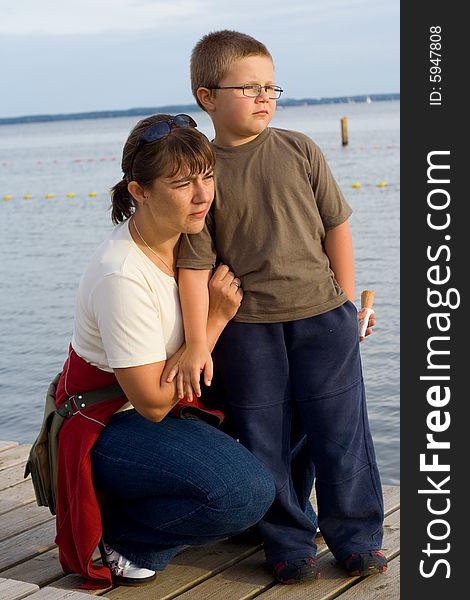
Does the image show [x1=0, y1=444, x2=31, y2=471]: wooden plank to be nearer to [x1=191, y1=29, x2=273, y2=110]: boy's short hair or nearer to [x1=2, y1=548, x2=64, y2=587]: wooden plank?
[x1=2, y1=548, x2=64, y2=587]: wooden plank

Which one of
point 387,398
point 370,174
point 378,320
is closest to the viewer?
point 387,398

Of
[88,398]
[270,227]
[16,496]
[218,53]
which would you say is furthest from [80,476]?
[218,53]

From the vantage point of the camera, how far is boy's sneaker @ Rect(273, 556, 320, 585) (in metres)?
2.90

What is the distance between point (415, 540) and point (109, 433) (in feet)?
2.87

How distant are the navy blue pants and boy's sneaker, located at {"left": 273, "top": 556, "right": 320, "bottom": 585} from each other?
2cm

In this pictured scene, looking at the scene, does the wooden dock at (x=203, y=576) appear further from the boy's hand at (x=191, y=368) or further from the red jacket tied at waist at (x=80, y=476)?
the boy's hand at (x=191, y=368)

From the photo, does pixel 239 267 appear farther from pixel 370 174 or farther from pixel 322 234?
pixel 370 174

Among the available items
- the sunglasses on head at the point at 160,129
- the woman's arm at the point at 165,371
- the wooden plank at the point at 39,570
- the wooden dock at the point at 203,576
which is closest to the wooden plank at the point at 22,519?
the wooden dock at the point at 203,576

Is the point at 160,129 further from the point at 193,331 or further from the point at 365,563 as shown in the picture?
the point at 365,563

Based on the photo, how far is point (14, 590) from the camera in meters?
2.65

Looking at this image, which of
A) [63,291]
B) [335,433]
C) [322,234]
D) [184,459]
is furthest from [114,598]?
[63,291]

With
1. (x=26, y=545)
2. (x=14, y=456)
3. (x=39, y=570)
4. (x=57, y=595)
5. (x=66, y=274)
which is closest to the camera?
(x=57, y=595)

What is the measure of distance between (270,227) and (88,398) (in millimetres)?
674

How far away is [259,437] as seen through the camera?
2.94 m
